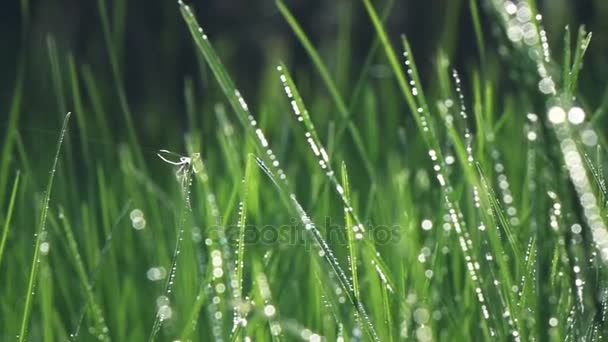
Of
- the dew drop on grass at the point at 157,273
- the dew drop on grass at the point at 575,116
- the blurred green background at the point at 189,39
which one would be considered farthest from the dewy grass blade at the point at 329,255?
the blurred green background at the point at 189,39

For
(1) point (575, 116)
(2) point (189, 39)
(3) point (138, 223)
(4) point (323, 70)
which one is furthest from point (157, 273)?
(2) point (189, 39)

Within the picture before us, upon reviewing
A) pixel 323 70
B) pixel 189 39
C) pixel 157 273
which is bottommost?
pixel 157 273

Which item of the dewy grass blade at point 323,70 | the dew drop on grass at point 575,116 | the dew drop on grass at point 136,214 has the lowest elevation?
the dew drop on grass at point 136,214

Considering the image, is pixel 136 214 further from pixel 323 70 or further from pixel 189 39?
pixel 189 39

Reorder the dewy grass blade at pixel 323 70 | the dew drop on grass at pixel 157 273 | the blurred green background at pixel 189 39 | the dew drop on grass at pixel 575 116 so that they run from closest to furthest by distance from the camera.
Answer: the dew drop on grass at pixel 575 116 → the dewy grass blade at pixel 323 70 → the dew drop on grass at pixel 157 273 → the blurred green background at pixel 189 39

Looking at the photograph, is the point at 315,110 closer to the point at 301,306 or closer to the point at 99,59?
the point at 301,306

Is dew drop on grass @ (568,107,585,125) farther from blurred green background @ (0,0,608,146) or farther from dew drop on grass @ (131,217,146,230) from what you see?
blurred green background @ (0,0,608,146)

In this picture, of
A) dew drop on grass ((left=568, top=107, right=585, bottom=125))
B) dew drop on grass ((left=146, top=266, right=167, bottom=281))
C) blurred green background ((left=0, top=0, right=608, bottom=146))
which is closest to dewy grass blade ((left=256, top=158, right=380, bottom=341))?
dew drop on grass ((left=568, top=107, right=585, bottom=125))

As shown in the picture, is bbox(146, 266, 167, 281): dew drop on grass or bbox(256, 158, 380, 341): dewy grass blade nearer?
bbox(256, 158, 380, 341): dewy grass blade

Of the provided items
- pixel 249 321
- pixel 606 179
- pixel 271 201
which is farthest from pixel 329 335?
pixel 271 201

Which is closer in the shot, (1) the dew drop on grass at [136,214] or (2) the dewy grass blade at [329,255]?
(2) the dewy grass blade at [329,255]

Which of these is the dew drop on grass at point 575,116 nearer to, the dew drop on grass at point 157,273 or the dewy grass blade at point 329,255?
the dewy grass blade at point 329,255
